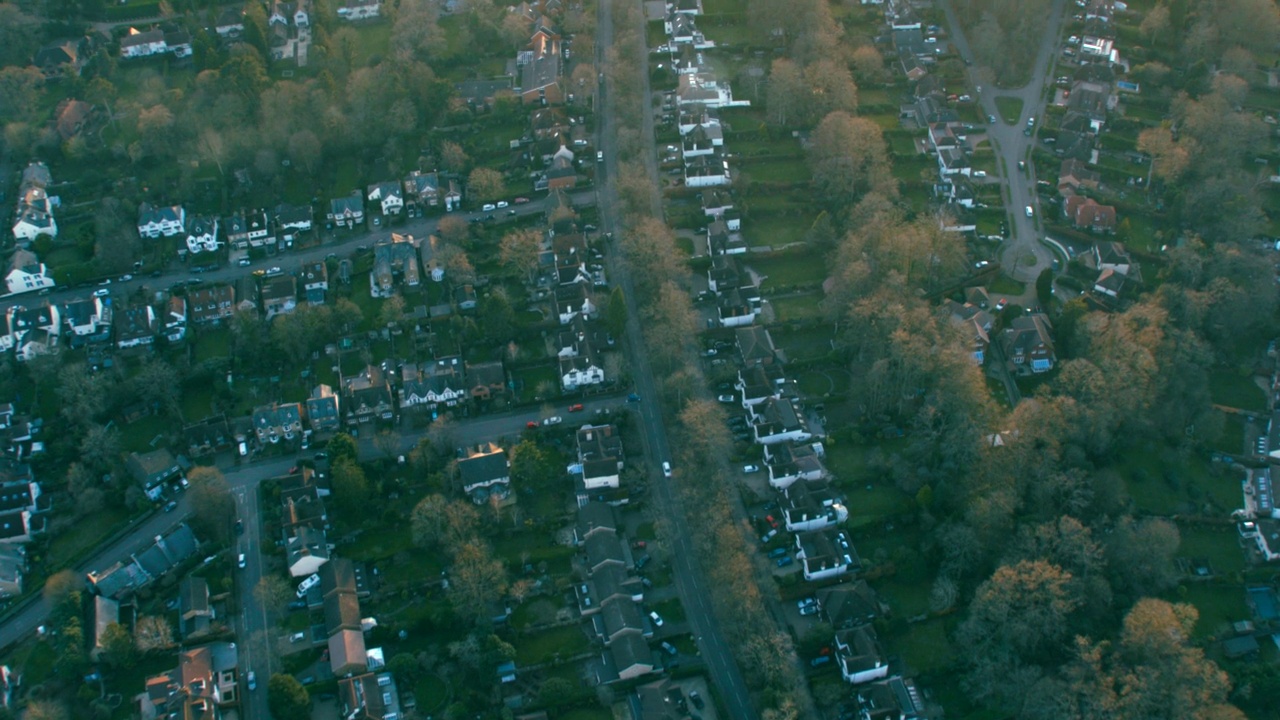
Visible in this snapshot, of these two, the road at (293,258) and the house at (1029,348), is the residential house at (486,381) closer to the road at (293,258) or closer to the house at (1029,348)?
the road at (293,258)

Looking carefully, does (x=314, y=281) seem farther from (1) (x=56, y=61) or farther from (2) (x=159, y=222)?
(1) (x=56, y=61)

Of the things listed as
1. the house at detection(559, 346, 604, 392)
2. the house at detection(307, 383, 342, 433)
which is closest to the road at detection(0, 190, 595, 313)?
the house at detection(307, 383, 342, 433)

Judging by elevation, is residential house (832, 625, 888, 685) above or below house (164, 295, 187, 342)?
below

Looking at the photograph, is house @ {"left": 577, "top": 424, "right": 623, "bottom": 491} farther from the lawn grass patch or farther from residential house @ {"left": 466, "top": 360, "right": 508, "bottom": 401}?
the lawn grass patch

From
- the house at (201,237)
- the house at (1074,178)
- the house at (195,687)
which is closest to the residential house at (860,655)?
the house at (195,687)

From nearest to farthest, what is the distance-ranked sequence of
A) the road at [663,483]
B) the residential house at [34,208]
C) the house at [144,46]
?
the road at [663,483], the residential house at [34,208], the house at [144,46]

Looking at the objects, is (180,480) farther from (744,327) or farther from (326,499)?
(744,327)
